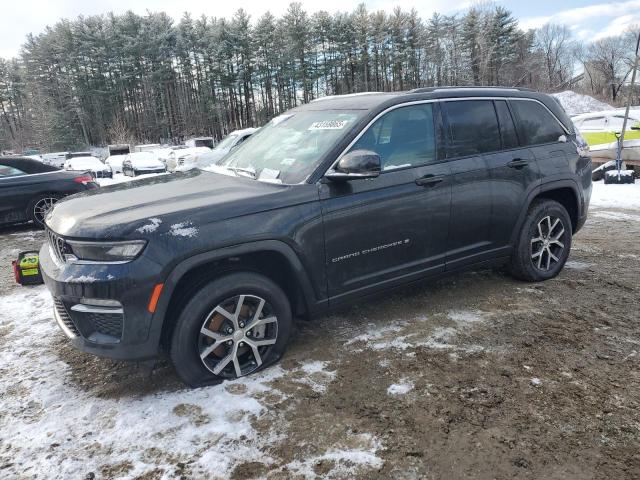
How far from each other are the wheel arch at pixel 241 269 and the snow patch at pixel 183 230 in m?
0.14

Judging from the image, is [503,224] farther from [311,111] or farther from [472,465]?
[472,465]

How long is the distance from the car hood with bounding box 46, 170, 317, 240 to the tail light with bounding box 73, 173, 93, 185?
19.0 feet

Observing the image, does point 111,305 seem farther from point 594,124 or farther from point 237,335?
point 594,124

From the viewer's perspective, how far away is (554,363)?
3.23 m

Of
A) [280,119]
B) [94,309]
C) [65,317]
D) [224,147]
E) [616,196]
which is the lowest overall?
[616,196]

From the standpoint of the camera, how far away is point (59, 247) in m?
3.01

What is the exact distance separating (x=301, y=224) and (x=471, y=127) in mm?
1917

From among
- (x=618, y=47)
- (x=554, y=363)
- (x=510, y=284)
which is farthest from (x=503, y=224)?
(x=618, y=47)

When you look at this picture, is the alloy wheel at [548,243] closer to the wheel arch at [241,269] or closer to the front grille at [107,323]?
the wheel arch at [241,269]

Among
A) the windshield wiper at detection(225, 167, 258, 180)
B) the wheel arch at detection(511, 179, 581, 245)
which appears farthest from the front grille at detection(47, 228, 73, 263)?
the wheel arch at detection(511, 179, 581, 245)

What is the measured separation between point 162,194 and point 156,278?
0.77 metres

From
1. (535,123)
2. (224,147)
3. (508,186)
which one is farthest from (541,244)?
(224,147)

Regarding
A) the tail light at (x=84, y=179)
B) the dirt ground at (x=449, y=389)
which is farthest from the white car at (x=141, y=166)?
the dirt ground at (x=449, y=389)

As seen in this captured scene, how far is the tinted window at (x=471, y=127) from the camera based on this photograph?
3920 millimetres
